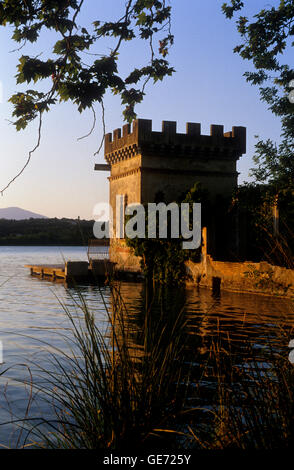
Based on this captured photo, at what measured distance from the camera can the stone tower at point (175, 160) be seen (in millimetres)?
25203

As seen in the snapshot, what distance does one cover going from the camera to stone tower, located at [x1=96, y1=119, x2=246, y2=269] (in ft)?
82.7

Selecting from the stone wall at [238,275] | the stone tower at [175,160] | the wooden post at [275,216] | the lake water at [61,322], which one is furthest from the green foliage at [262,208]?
the stone tower at [175,160]

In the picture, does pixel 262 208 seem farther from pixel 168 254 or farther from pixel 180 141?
pixel 180 141

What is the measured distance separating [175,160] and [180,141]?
0.88 metres

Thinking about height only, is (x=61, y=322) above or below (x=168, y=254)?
Answer: below

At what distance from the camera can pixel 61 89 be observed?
538 centimetres

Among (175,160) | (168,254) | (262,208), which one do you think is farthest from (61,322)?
(175,160)

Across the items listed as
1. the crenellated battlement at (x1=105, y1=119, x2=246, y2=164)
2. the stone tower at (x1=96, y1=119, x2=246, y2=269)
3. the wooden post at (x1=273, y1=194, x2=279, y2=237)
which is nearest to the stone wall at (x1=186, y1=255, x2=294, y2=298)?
the wooden post at (x1=273, y1=194, x2=279, y2=237)

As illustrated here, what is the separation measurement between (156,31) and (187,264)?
1568 cm

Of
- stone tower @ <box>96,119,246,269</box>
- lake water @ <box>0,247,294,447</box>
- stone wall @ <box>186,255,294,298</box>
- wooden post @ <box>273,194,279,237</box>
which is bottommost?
lake water @ <box>0,247,294,447</box>

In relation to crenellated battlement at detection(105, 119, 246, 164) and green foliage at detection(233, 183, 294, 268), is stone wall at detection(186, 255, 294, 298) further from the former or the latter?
crenellated battlement at detection(105, 119, 246, 164)

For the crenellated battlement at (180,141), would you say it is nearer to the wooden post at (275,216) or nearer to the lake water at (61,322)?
the lake water at (61,322)

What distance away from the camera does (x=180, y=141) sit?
25.5 metres
